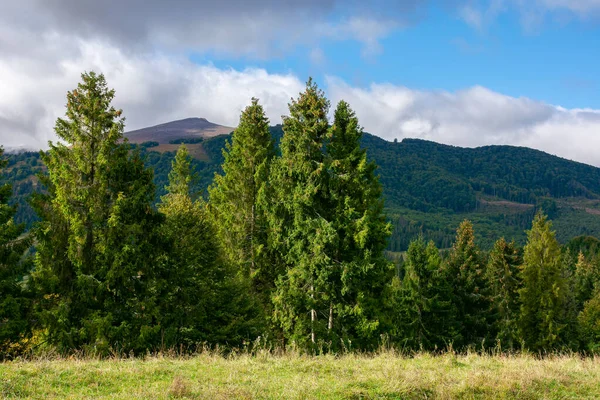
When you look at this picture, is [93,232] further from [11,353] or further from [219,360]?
[219,360]

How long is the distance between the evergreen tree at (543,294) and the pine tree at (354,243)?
26.1 metres

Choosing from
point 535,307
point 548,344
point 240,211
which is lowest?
point 548,344

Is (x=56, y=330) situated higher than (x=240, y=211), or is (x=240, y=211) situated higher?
(x=240, y=211)

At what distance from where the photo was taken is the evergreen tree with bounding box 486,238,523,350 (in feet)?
133

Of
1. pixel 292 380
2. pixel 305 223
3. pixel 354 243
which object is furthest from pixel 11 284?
pixel 292 380

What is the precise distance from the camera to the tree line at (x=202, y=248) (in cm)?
1908

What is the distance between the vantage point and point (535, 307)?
40.9 meters

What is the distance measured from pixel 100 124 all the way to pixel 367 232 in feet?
43.9

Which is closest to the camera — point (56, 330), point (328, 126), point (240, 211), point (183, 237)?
point (56, 330)

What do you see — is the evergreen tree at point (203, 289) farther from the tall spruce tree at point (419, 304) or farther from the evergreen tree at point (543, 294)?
the evergreen tree at point (543, 294)

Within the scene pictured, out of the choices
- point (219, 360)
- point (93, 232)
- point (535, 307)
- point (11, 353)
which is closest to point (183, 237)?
point (93, 232)

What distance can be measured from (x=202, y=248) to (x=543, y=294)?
3232cm

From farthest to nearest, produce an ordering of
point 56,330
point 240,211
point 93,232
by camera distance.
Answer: point 240,211 < point 93,232 < point 56,330

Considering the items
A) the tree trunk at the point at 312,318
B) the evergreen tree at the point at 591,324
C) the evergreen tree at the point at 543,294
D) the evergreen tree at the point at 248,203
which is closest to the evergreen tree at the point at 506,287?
the evergreen tree at the point at 543,294
